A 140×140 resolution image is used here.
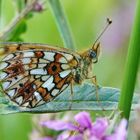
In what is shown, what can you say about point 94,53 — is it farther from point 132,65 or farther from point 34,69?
point 132,65

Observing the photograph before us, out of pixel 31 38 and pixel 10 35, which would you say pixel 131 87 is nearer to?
pixel 10 35

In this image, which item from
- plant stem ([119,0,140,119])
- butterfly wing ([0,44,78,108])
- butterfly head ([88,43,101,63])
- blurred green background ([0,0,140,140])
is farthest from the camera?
blurred green background ([0,0,140,140])

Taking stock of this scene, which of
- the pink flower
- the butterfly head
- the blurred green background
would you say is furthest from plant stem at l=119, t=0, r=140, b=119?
the blurred green background

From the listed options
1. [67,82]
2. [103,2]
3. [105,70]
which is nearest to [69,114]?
[67,82]

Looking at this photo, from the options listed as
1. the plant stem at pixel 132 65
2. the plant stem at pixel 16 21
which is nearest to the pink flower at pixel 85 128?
the plant stem at pixel 132 65

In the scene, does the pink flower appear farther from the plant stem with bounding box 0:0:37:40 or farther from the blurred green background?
the blurred green background

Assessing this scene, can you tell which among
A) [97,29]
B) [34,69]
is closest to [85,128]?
[34,69]

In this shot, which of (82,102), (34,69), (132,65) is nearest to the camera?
(132,65)
